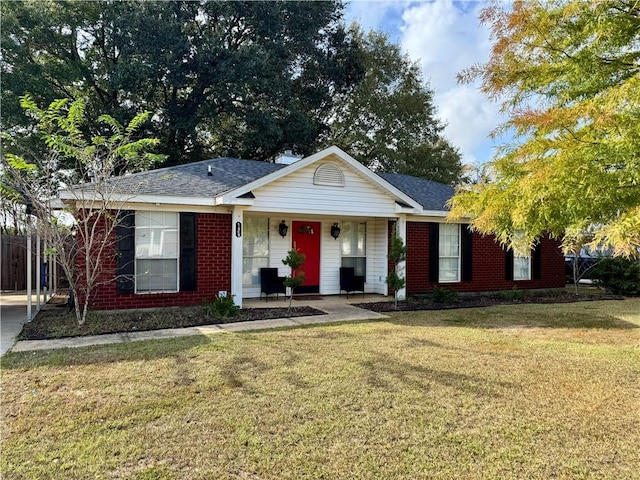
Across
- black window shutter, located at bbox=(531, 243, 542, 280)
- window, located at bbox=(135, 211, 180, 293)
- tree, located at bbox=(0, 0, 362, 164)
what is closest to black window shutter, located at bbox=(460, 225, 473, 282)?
black window shutter, located at bbox=(531, 243, 542, 280)

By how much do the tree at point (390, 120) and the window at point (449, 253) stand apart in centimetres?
1343

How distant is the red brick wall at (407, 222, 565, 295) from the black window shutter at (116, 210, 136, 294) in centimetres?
713

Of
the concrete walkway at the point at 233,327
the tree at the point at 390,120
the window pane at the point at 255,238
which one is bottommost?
the concrete walkway at the point at 233,327

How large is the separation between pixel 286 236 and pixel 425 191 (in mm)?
5215

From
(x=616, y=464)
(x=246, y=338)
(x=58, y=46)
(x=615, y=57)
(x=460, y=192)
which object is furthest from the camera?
(x=58, y=46)

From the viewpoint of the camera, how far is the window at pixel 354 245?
1263 centimetres

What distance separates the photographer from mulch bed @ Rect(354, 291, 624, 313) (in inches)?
404

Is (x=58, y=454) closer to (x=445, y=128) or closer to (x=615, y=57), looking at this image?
(x=615, y=57)

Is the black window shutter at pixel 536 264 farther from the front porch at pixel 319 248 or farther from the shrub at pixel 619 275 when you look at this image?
the front porch at pixel 319 248

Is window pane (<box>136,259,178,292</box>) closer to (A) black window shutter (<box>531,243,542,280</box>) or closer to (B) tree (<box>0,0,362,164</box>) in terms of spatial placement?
(A) black window shutter (<box>531,243,542,280</box>)

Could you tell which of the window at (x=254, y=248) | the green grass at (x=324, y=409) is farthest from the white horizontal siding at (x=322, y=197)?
the green grass at (x=324, y=409)

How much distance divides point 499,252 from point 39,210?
12.1 m

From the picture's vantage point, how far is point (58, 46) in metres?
19.0

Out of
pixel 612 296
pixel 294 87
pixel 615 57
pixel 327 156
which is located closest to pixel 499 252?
pixel 612 296
